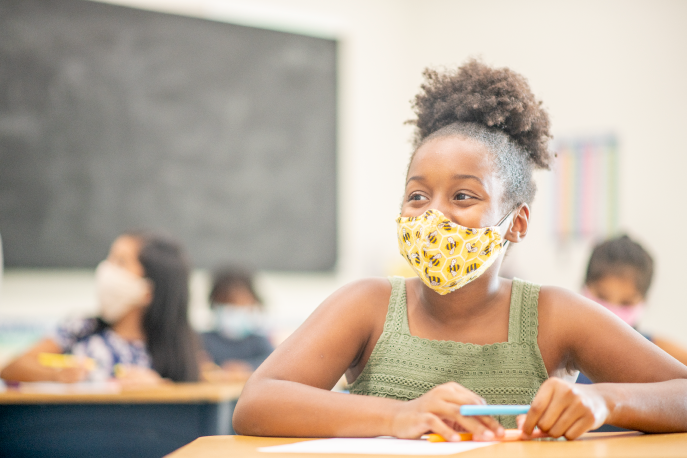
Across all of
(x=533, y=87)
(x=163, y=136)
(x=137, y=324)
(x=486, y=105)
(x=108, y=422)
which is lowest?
(x=108, y=422)

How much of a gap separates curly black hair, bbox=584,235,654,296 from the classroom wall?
4.10 ft

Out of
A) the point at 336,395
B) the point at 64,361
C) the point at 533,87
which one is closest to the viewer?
the point at 336,395

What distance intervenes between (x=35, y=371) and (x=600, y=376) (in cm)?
247

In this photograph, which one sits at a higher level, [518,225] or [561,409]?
[518,225]

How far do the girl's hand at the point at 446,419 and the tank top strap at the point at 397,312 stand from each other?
1.05 feet

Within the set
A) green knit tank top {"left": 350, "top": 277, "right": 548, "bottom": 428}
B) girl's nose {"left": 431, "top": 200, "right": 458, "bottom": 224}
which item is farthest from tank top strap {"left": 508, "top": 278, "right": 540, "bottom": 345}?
girl's nose {"left": 431, "top": 200, "right": 458, "bottom": 224}

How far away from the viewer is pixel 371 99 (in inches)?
201

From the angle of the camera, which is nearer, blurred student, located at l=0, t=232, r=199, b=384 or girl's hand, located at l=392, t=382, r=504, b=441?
girl's hand, located at l=392, t=382, r=504, b=441

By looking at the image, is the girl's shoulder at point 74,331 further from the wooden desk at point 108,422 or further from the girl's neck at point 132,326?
the wooden desk at point 108,422

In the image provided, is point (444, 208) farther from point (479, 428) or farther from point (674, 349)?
point (674, 349)

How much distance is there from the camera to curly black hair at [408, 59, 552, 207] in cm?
138

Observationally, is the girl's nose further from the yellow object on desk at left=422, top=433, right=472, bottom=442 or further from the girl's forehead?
the yellow object on desk at left=422, top=433, right=472, bottom=442

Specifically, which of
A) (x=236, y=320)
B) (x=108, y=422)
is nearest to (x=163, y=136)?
(x=236, y=320)

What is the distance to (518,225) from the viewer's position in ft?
4.69
